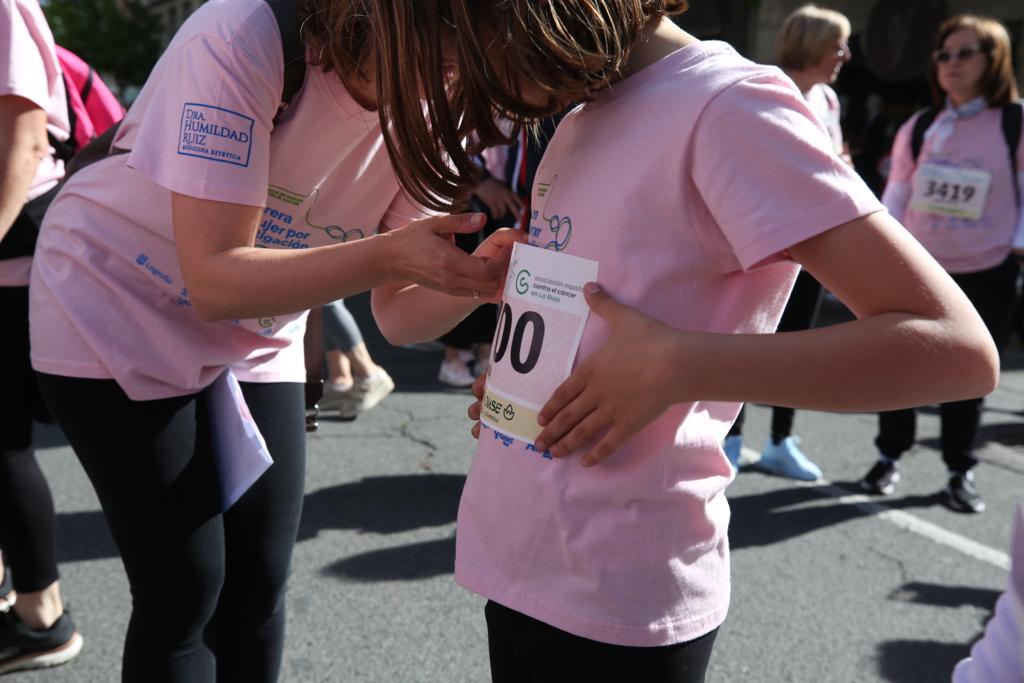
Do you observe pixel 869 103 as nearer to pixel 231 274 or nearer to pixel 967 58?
pixel 967 58

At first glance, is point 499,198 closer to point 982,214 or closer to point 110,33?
point 982,214

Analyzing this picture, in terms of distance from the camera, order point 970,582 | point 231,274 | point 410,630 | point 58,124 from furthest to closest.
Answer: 1. point 970,582
2. point 410,630
3. point 58,124
4. point 231,274

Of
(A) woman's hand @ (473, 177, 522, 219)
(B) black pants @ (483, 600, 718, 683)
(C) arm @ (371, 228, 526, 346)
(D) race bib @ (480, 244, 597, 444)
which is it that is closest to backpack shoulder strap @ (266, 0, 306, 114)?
(C) arm @ (371, 228, 526, 346)

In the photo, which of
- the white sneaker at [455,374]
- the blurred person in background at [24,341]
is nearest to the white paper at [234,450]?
the blurred person in background at [24,341]

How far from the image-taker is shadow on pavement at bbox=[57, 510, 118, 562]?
3.13 metres

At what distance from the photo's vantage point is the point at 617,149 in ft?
3.56

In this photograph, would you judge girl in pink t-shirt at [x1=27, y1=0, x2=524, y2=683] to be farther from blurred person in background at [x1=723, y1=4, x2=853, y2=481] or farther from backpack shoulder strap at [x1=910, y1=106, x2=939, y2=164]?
backpack shoulder strap at [x1=910, y1=106, x2=939, y2=164]

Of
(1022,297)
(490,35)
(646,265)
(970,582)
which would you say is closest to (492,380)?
(646,265)

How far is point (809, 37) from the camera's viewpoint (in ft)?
13.0

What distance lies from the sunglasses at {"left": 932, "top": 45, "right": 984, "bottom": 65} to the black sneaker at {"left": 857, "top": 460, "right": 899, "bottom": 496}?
1.72 m

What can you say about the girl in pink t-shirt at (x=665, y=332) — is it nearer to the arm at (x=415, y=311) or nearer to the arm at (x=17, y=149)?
the arm at (x=415, y=311)

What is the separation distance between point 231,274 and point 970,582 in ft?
9.81

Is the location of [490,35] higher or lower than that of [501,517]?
higher

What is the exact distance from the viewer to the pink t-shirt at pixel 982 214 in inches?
154
